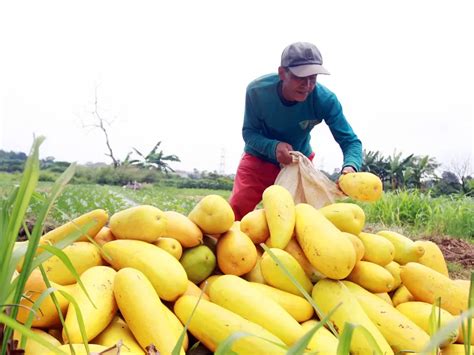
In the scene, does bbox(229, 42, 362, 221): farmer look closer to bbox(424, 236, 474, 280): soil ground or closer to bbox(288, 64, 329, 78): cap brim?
bbox(288, 64, 329, 78): cap brim

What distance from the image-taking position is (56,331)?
4.53 feet

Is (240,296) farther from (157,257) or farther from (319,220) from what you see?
(319,220)

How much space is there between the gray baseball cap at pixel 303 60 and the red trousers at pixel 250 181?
1.09m

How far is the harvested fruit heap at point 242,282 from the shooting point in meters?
1.34

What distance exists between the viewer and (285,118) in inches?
151

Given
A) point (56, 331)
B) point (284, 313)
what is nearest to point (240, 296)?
point (284, 313)

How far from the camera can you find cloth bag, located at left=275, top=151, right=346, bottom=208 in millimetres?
2602

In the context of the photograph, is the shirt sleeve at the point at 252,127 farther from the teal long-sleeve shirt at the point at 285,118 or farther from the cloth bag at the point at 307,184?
the cloth bag at the point at 307,184

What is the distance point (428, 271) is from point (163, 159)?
31241 millimetres

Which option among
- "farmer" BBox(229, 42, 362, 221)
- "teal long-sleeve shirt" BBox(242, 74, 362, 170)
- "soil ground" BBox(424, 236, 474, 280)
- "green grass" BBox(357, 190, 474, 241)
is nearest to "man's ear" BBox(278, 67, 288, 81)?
"farmer" BBox(229, 42, 362, 221)

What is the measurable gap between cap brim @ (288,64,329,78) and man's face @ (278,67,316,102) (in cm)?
6

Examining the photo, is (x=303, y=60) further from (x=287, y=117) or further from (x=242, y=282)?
(x=242, y=282)

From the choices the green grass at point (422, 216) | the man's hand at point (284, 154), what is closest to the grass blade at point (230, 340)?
the man's hand at point (284, 154)

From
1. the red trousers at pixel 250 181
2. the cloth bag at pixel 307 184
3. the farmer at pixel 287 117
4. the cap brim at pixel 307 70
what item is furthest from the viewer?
the red trousers at pixel 250 181
